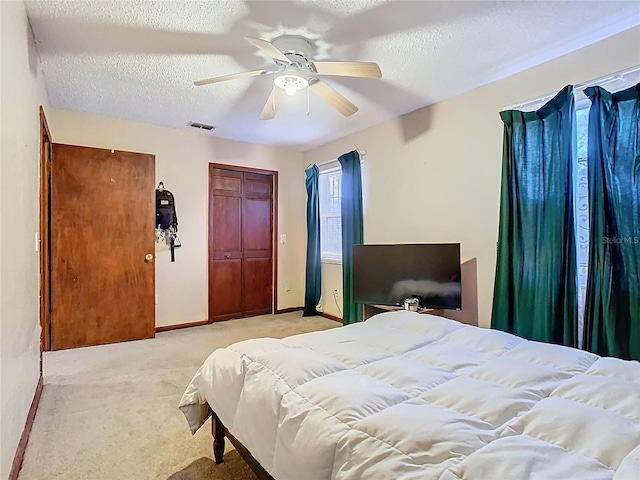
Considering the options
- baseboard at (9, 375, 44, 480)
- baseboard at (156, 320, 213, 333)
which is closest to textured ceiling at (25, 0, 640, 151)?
baseboard at (9, 375, 44, 480)

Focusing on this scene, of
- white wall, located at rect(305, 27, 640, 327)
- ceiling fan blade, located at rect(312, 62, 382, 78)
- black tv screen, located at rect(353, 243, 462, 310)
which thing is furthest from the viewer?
black tv screen, located at rect(353, 243, 462, 310)

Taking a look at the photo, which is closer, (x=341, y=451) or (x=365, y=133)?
(x=341, y=451)

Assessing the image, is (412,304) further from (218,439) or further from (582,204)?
(218,439)

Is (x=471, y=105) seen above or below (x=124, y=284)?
above

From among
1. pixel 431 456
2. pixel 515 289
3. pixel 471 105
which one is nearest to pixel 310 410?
pixel 431 456

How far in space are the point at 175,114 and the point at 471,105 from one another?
3021 millimetres

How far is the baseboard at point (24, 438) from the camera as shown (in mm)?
1798

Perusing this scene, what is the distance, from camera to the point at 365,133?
180 inches

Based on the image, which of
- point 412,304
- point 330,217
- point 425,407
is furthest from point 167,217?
point 425,407

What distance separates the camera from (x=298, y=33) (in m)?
2.46

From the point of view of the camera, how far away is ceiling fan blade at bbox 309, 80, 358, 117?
279cm

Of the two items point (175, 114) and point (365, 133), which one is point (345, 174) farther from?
point (175, 114)

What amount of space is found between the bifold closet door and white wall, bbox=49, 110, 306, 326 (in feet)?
0.47

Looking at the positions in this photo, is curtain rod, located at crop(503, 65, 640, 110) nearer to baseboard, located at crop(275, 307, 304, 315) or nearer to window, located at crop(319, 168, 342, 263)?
window, located at crop(319, 168, 342, 263)
